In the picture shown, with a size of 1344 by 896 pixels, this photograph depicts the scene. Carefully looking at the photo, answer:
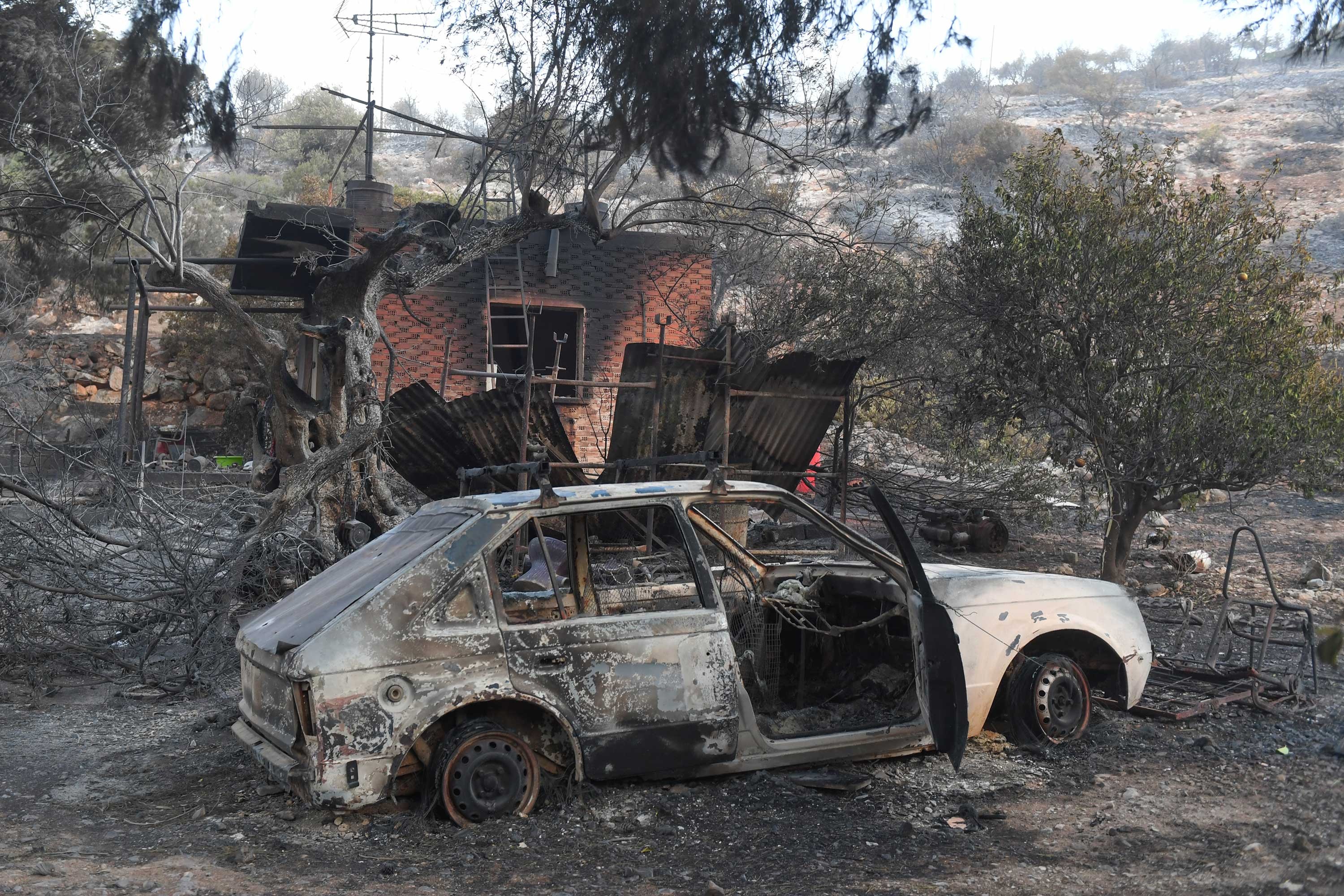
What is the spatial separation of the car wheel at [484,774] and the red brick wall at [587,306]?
1250 cm

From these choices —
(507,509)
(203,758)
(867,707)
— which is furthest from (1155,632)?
(203,758)

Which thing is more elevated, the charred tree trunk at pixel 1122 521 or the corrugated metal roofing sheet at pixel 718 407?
the corrugated metal roofing sheet at pixel 718 407

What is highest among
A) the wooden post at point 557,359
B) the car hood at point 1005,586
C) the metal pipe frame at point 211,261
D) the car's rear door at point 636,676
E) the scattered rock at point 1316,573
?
the metal pipe frame at point 211,261

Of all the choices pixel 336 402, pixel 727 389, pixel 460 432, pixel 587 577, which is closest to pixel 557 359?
pixel 460 432

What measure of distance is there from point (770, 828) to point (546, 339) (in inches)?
613

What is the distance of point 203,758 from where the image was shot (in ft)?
18.5

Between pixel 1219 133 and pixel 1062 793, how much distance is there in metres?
51.8

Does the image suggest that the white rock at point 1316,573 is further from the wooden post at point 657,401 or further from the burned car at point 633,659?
the burned car at point 633,659

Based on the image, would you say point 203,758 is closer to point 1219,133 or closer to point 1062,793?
point 1062,793

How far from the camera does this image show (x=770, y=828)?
444 centimetres

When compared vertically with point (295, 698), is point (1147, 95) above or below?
above

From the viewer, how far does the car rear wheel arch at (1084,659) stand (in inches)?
215

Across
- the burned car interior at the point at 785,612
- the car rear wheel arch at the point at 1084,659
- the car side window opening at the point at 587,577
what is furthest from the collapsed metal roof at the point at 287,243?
the car rear wheel arch at the point at 1084,659

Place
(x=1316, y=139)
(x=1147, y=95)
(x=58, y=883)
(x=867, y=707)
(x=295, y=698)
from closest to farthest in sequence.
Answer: (x=58, y=883) < (x=295, y=698) < (x=867, y=707) < (x=1316, y=139) < (x=1147, y=95)
